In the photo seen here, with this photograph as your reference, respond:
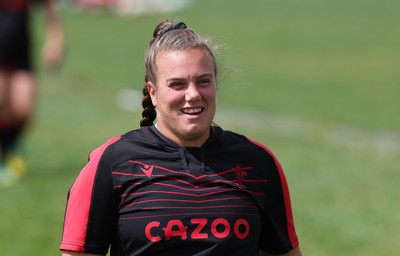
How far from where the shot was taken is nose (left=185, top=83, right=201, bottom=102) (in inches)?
158

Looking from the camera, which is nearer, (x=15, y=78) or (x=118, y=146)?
(x=118, y=146)

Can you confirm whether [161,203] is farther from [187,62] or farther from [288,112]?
[288,112]

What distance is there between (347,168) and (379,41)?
21438 millimetres

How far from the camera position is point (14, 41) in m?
11.3

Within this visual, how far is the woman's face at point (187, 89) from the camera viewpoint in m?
4.04

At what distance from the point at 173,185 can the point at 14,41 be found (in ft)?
24.9

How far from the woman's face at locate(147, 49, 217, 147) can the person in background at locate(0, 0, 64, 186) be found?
282 inches

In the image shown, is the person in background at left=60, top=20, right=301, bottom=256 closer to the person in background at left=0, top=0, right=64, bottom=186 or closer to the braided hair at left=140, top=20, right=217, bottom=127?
the braided hair at left=140, top=20, right=217, bottom=127

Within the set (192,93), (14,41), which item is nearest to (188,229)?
(192,93)

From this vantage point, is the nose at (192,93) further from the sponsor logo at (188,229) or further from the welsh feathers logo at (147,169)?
the sponsor logo at (188,229)

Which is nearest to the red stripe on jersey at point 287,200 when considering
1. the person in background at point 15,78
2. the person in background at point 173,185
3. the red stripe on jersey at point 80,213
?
the person in background at point 173,185

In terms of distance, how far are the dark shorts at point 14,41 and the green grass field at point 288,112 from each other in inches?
50.8

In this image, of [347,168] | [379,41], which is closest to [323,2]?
[379,41]

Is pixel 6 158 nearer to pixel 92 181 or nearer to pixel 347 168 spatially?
pixel 347 168
